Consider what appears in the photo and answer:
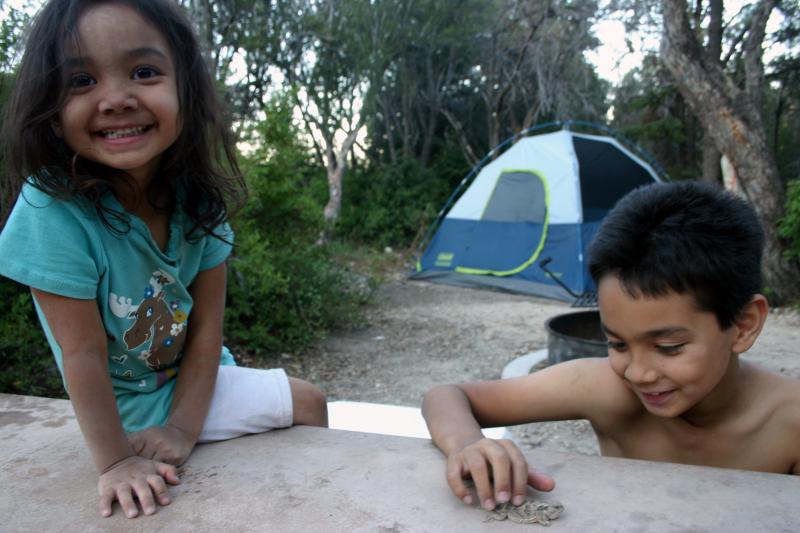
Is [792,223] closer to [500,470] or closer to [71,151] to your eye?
[500,470]

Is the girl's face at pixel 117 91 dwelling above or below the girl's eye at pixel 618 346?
above

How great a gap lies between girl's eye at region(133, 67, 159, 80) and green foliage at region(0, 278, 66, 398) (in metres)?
2.29

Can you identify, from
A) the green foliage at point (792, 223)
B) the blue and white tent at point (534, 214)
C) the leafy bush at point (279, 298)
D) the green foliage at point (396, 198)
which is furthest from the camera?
the green foliage at point (396, 198)

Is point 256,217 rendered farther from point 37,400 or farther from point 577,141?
point 577,141

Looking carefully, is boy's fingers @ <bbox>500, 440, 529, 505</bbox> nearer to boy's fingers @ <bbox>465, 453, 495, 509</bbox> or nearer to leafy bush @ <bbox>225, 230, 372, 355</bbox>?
boy's fingers @ <bbox>465, 453, 495, 509</bbox>

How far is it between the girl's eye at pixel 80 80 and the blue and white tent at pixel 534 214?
268 inches

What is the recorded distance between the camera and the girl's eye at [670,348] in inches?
46.2

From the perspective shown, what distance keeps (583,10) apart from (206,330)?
1195 centimetres

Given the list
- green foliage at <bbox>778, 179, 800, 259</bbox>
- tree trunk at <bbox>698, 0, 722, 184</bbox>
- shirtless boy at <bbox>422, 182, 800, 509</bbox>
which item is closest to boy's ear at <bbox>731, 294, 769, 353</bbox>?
shirtless boy at <bbox>422, 182, 800, 509</bbox>

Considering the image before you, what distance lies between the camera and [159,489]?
1004 mm

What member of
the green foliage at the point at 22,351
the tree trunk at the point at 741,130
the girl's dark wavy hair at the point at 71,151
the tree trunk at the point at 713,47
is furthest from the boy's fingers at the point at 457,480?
the tree trunk at the point at 713,47

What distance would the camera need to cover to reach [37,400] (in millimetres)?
1533

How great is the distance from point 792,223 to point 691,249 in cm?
578

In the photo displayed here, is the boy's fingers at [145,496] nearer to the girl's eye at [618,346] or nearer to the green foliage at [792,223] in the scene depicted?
the girl's eye at [618,346]
